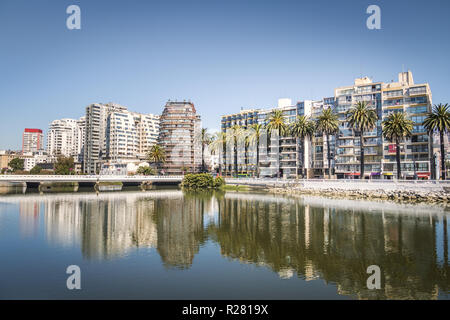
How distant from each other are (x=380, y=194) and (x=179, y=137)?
120 metres

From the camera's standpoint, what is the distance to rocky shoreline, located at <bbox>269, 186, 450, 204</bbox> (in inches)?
2548

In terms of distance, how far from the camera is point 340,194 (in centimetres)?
7988

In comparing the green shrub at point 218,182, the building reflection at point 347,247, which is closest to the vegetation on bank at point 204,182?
the green shrub at point 218,182

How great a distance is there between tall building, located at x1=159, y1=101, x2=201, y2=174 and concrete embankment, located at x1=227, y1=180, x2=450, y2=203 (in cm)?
8267

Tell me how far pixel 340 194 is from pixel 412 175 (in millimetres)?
35156

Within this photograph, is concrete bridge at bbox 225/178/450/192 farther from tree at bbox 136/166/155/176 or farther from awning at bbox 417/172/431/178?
tree at bbox 136/166/155/176

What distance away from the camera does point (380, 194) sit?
7312 cm

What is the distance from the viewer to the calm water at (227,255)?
21094 millimetres

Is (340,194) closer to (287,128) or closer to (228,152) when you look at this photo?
(287,128)

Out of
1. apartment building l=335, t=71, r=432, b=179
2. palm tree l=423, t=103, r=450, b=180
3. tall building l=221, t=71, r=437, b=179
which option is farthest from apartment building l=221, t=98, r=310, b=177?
palm tree l=423, t=103, r=450, b=180

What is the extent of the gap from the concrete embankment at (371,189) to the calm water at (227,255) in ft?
58.9

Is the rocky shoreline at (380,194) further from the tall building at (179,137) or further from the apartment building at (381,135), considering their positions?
the tall building at (179,137)

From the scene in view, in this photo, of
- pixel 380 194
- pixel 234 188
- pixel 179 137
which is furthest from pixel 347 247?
pixel 179 137
